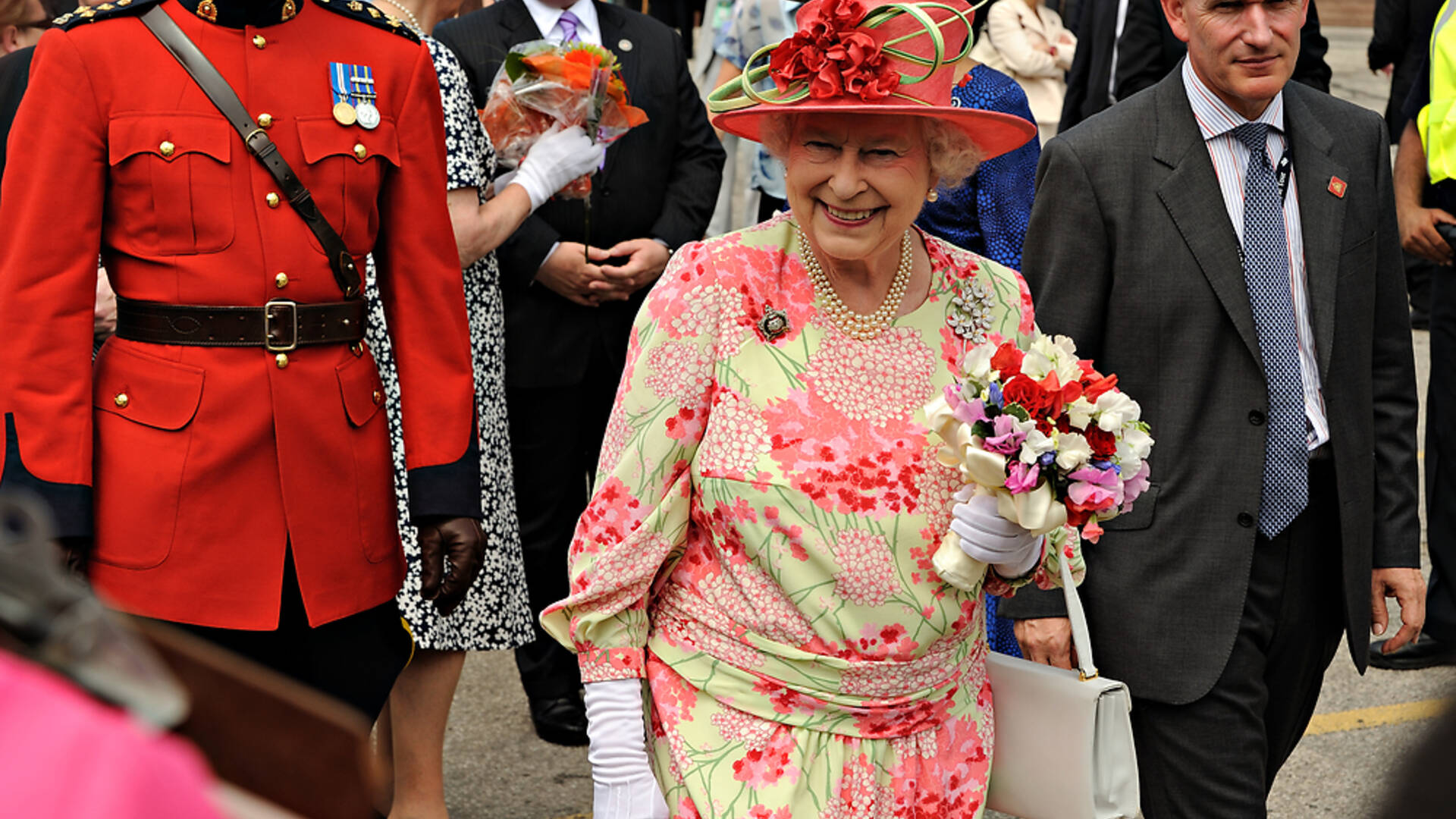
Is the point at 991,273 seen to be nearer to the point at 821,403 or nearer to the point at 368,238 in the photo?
the point at 821,403

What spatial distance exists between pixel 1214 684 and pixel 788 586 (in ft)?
3.60

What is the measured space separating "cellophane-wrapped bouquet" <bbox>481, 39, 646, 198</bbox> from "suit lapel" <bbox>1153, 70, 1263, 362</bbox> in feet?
5.42

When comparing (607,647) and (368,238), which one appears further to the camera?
(368,238)

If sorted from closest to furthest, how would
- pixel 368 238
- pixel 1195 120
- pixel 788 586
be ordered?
pixel 788 586 < pixel 368 238 < pixel 1195 120

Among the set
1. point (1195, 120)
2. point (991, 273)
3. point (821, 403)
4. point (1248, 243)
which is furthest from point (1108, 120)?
point (821, 403)

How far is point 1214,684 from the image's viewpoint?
3201 mm

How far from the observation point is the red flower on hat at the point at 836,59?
256 centimetres

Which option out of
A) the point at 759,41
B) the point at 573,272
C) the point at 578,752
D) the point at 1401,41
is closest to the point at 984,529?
the point at 573,272

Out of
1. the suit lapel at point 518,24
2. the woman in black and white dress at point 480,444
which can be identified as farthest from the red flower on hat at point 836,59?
the suit lapel at point 518,24

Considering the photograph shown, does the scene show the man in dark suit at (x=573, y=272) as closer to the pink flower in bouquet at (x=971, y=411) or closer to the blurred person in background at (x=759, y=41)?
the blurred person in background at (x=759, y=41)

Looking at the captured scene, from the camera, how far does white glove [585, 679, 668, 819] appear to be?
2572 millimetres

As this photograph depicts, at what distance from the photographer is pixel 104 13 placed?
9.12ft

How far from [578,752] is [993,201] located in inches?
78.1

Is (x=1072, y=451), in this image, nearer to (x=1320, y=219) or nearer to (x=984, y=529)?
(x=984, y=529)
